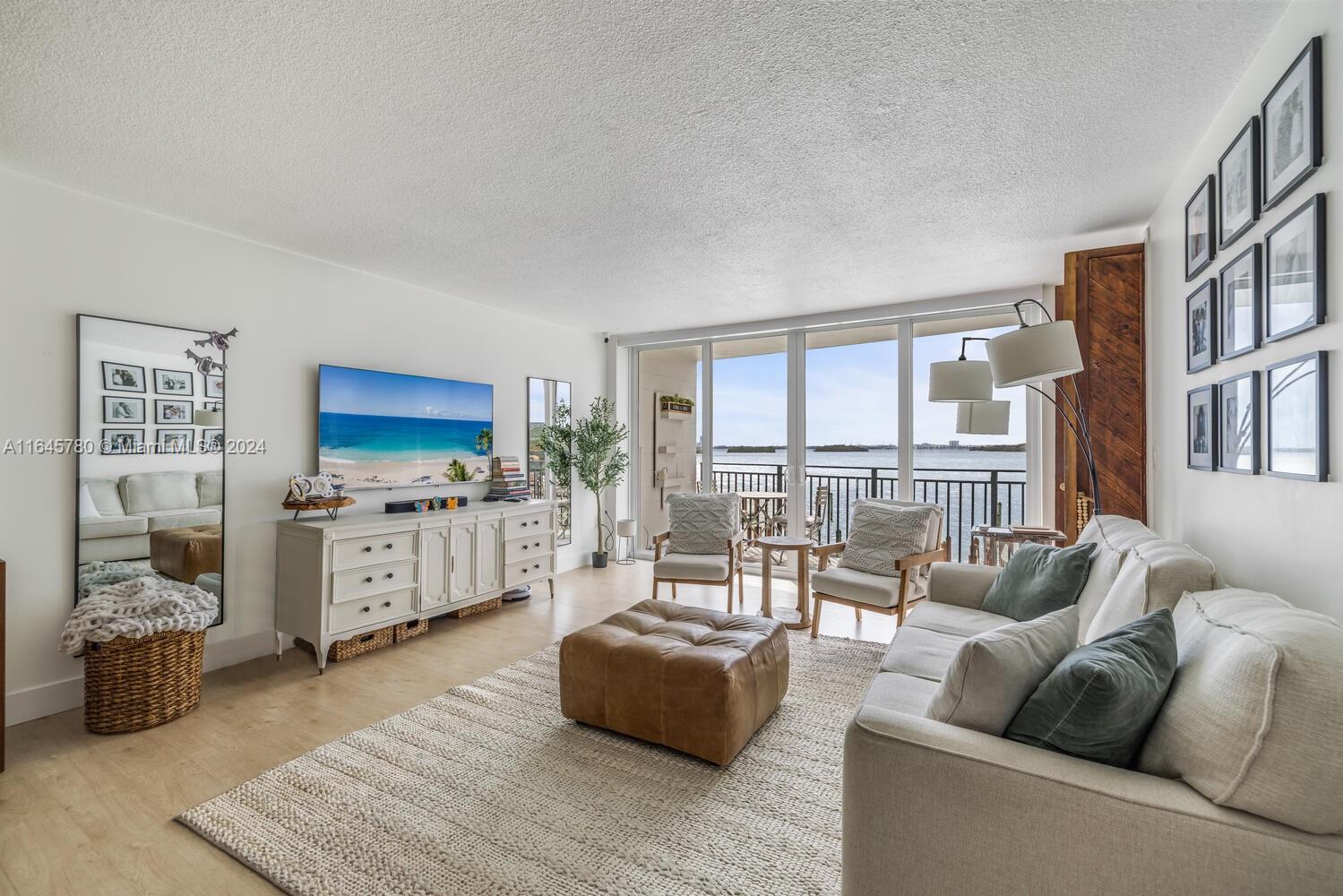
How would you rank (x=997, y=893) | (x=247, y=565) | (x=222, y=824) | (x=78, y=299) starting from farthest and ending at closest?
(x=247, y=565), (x=78, y=299), (x=222, y=824), (x=997, y=893)

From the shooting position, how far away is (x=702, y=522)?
4.57 meters

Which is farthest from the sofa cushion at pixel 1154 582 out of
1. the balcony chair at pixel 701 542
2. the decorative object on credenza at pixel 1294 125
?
the balcony chair at pixel 701 542

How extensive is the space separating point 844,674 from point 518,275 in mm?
3357

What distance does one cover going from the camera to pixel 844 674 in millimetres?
3178

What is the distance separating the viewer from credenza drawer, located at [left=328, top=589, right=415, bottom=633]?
11.0 ft

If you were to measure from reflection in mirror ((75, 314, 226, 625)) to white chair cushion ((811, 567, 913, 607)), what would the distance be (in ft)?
11.6

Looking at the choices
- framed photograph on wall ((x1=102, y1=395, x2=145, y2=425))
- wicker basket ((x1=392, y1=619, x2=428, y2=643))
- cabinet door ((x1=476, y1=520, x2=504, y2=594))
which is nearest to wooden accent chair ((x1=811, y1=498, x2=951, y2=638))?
cabinet door ((x1=476, y1=520, x2=504, y2=594))

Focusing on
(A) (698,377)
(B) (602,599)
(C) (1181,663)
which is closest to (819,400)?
(A) (698,377)

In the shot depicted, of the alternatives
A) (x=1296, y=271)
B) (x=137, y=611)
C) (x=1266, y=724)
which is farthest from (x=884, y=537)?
(x=137, y=611)

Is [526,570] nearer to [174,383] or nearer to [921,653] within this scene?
[174,383]

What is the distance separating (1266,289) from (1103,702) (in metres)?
1.42

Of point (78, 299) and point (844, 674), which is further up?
point (78, 299)

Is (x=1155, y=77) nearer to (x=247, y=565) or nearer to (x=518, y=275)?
(x=518, y=275)

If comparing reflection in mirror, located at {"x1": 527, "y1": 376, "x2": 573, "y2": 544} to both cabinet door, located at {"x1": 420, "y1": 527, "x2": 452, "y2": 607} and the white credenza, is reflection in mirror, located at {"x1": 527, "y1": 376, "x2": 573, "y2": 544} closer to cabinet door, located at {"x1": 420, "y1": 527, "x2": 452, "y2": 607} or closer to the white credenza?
the white credenza
